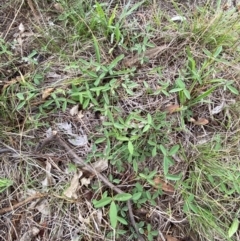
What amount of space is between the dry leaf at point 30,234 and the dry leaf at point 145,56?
2.75ft

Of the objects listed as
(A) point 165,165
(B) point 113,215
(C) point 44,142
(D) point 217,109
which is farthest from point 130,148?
(D) point 217,109

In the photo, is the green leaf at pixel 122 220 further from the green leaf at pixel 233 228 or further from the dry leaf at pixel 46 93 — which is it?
the dry leaf at pixel 46 93

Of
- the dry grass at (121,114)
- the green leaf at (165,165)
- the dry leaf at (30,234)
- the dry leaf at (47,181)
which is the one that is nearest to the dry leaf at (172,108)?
the dry grass at (121,114)

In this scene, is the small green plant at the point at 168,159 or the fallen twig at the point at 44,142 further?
the fallen twig at the point at 44,142

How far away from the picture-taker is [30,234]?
1.67 meters

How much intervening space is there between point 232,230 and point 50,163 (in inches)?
32.3

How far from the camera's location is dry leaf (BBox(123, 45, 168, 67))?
6.16 feet

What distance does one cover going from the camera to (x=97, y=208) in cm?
169

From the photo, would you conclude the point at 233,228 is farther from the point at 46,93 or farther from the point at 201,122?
the point at 46,93

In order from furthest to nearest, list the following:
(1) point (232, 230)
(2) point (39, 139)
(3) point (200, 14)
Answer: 1. (3) point (200, 14)
2. (2) point (39, 139)
3. (1) point (232, 230)

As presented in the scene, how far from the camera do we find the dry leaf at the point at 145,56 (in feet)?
6.16

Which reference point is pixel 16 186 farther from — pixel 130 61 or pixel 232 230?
pixel 232 230

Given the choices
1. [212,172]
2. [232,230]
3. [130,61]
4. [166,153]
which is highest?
[130,61]

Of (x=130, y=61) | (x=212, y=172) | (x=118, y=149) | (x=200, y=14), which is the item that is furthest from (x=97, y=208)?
(x=200, y=14)
